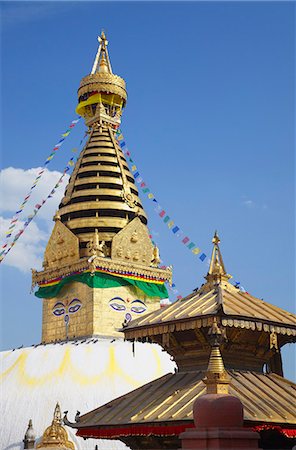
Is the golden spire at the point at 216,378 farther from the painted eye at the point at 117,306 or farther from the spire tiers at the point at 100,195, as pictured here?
the spire tiers at the point at 100,195

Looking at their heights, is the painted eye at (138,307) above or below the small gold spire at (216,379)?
above

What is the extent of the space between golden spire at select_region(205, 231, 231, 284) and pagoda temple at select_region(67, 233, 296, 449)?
0.02 metres

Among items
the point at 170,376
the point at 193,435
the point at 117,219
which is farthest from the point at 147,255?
the point at 193,435

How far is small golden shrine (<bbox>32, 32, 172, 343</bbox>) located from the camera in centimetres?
2850

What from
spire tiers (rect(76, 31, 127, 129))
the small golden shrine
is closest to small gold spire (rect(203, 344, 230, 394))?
the small golden shrine

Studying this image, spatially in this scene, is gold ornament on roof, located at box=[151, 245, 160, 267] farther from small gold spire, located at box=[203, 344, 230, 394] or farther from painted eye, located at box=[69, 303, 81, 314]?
small gold spire, located at box=[203, 344, 230, 394]

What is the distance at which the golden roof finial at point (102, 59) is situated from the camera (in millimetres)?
37156

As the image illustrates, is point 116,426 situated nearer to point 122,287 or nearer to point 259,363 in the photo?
point 259,363

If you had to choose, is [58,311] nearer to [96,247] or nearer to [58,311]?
[58,311]

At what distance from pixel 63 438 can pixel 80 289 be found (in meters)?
9.20

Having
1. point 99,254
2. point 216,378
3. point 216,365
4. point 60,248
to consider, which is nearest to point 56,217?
point 60,248

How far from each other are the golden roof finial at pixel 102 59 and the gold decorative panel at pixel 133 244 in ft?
35.6

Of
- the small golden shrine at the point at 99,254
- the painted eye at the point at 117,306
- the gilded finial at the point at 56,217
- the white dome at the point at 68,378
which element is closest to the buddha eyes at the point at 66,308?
the small golden shrine at the point at 99,254

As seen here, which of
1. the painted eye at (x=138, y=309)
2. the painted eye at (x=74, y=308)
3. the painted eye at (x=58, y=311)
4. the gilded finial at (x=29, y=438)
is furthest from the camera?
the painted eye at (x=58, y=311)
